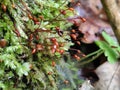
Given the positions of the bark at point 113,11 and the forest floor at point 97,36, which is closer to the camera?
the bark at point 113,11

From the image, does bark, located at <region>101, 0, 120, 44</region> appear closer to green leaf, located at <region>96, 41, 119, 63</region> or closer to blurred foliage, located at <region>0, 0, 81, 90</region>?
green leaf, located at <region>96, 41, 119, 63</region>

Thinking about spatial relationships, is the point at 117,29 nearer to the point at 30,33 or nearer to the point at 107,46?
the point at 107,46

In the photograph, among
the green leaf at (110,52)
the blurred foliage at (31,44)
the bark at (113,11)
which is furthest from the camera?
the green leaf at (110,52)

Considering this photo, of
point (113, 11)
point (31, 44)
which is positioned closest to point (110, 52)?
point (113, 11)

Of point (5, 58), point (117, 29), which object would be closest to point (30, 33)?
point (5, 58)

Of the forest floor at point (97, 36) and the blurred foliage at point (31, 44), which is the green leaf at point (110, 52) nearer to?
the forest floor at point (97, 36)

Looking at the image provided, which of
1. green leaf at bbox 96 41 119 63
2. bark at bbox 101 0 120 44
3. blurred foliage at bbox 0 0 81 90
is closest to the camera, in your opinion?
blurred foliage at bbox 0 0 81 90

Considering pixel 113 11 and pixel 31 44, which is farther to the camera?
pixel 113 11

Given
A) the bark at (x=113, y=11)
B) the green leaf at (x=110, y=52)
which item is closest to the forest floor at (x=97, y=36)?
the green leaf at (x=110, y=52)

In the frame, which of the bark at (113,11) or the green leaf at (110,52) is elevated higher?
the bark at (113,11)

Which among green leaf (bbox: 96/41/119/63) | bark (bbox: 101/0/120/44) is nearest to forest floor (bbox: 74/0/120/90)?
green leaf (bbox: 96/41/119/63)

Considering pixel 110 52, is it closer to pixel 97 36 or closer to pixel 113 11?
pixel 113 11
